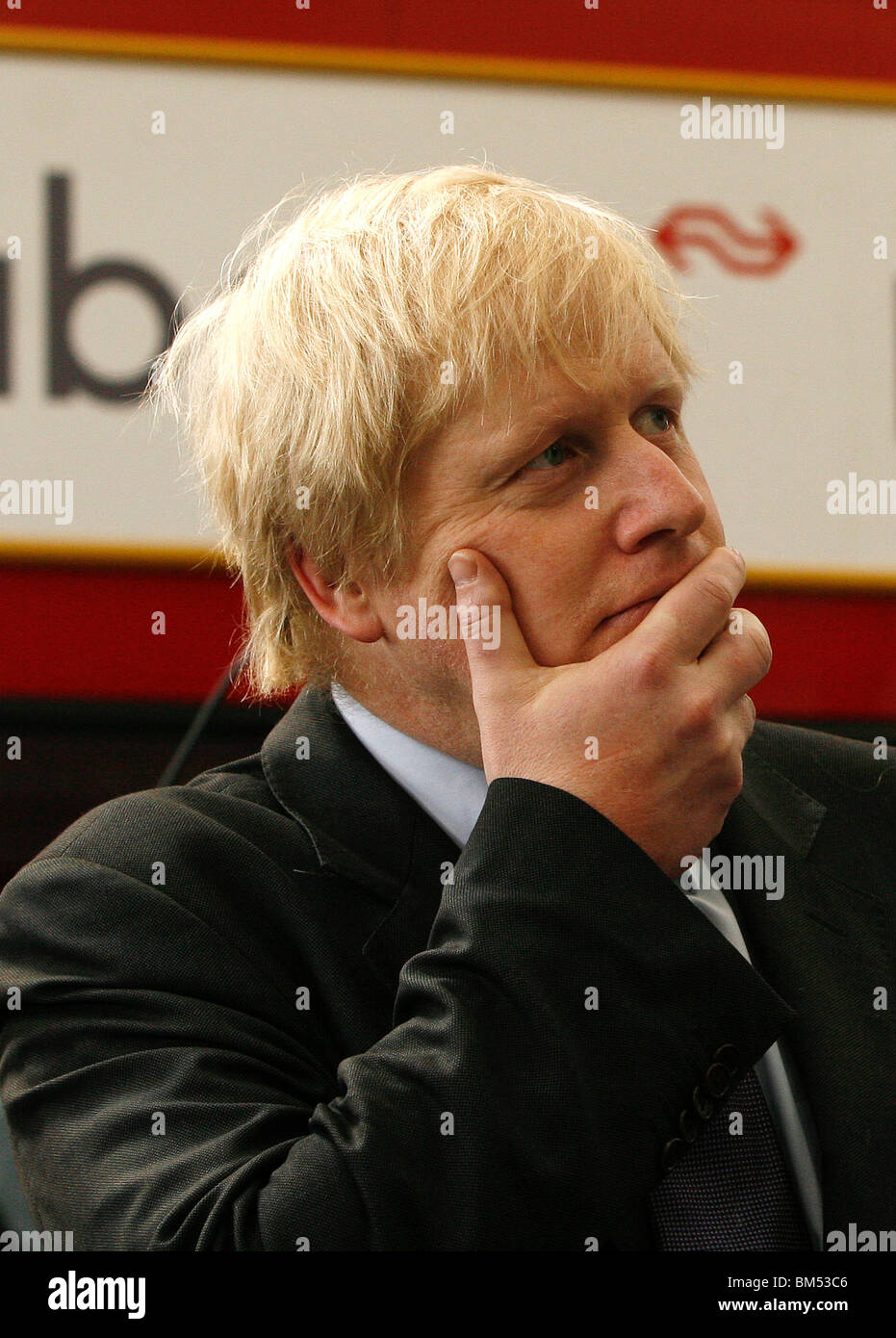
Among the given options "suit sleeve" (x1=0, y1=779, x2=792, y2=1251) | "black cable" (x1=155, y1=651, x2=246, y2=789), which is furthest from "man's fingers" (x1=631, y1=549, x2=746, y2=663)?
"black cable" (x1=155, y1=651, x2=246, y2=789)

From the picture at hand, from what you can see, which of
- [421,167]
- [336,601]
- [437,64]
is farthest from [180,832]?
[437,64]

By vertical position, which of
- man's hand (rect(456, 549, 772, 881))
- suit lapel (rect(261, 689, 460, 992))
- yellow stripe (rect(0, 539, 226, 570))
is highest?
yellow stripe (rect(0, 539, 226, 570))

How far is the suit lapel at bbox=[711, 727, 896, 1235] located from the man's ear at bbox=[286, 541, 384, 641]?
0.40 meters

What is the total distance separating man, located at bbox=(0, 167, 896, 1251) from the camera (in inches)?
34.6

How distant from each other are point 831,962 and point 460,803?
1.22 ft

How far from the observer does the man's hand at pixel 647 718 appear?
953mm

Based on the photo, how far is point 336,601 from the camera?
1239 millimetres

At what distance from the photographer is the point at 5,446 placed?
6.47 feet

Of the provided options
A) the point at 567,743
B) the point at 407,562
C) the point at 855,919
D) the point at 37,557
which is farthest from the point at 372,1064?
the point at 37,557

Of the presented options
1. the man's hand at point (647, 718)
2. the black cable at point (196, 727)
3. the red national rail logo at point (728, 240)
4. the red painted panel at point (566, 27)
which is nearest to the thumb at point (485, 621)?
the man's hand at point (647, 718)

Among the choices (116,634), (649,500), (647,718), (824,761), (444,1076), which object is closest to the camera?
(444,1076)

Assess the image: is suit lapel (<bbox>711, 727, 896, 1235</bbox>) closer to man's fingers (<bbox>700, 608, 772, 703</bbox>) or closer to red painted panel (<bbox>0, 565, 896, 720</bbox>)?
man's fingers (<bbox>700, 608, 772, 703</bbox>)

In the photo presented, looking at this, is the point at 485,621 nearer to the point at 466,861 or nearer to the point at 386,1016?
the point at 466,861

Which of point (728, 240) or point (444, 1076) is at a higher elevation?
point (728, 240)
